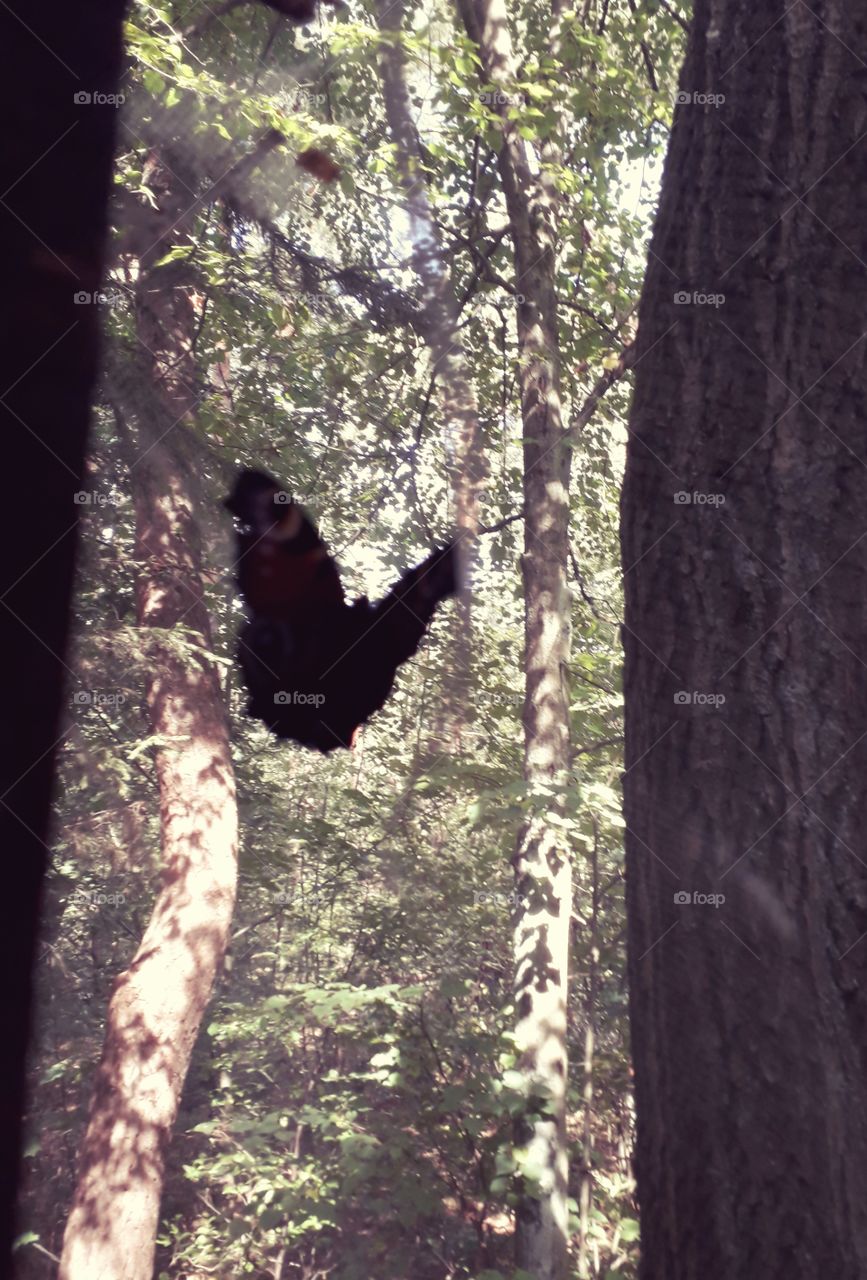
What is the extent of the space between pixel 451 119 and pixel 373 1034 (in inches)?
180

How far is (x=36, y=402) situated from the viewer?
1.08 m

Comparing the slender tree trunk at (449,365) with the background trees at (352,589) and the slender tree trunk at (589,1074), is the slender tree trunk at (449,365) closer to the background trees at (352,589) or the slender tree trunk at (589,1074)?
the background trees at (352,589)

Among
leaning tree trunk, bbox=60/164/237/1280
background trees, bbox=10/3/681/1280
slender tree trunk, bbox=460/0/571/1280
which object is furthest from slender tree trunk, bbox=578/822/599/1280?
leaning tree trunk, bbox=60/164/237/1280

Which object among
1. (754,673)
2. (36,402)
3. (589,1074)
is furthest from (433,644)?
(36,402)

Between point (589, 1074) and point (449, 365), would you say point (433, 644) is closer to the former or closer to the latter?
point (449, 365)

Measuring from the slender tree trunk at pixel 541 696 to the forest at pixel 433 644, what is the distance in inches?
0.9

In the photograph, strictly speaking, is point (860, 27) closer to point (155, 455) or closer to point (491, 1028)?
point (155, 455)

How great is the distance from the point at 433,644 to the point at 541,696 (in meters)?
1.07

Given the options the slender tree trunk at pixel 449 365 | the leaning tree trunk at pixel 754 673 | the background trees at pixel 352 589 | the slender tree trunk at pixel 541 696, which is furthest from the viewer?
the slender tree trunk at pixel 449 365

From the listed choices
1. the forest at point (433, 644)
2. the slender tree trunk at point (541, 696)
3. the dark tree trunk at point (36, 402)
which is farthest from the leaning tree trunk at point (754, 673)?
the slender tree trunk at point (541, 696)

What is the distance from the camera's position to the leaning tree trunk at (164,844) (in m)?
4.02

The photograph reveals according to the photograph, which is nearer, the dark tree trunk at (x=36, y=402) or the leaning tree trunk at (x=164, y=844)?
the dark tree trunk at (x=36, y=402)

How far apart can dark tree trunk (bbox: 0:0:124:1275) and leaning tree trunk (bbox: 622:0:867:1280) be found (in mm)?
747

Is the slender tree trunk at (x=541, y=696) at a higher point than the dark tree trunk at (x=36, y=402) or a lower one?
higher
